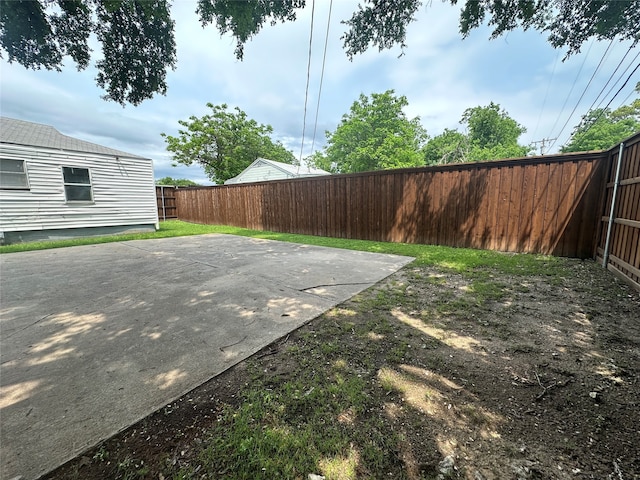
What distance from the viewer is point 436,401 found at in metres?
1.46

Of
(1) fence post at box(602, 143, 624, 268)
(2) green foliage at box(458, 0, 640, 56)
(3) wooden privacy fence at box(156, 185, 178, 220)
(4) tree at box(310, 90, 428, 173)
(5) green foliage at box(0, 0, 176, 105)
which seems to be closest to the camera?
(5) green foliage at box(0, 0, 176, 105)

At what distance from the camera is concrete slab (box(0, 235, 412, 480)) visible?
135cm

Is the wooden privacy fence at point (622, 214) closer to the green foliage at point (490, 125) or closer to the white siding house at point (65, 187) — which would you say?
the white siding house at point (65, 187)

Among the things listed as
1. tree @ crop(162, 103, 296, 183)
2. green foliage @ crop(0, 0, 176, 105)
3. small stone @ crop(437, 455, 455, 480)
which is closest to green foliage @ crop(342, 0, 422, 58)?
green foliage @ crop(0, 0, 176, 105)

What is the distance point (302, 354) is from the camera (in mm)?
1956

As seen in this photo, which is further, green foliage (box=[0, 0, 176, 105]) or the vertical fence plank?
the vertical fence plank

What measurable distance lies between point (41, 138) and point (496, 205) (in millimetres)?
13066

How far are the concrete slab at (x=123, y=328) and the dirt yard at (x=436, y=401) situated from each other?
0.21m

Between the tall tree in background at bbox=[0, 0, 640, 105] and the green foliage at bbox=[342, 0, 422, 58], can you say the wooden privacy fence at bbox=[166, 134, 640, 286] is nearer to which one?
the tall tree in background at bbox=[0, 0, 640, 105]

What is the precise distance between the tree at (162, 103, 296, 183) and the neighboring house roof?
39.1 ft

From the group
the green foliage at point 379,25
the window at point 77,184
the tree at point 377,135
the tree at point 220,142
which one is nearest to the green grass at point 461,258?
the window at point 77,184

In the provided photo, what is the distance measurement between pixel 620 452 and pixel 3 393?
325 cm

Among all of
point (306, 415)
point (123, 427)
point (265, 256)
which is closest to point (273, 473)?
point (306, 415)

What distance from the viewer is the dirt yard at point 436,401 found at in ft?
3.62
